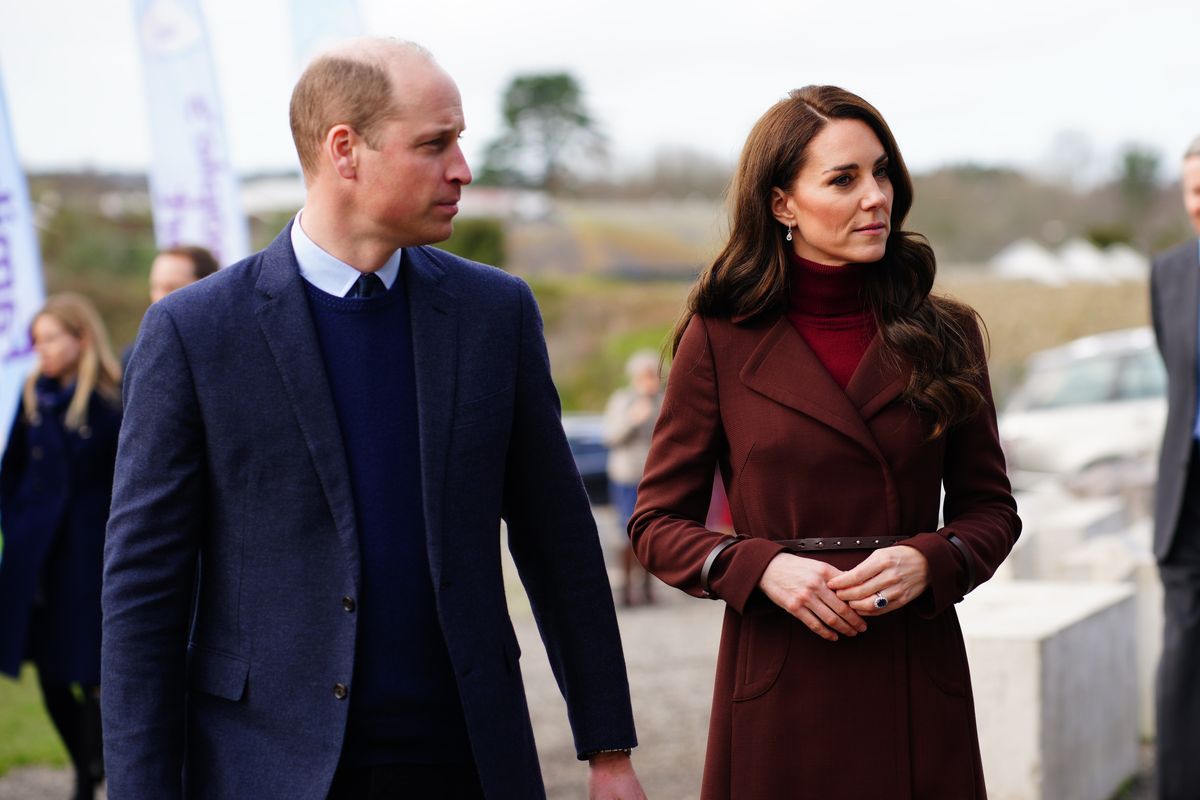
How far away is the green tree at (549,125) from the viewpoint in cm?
6750

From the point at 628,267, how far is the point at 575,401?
41.6 feet

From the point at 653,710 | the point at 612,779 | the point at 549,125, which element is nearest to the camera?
the point at 612,779

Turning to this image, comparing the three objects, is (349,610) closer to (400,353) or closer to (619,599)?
(400,353)

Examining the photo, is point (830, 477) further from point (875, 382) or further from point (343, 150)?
point (343, 150)

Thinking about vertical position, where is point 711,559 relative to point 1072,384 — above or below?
above

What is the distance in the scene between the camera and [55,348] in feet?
22.4

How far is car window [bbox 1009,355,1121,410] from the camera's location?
16812mm

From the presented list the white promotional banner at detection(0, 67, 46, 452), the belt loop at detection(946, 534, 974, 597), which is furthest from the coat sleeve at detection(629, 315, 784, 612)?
the white promotional banner at detection(0, 67, 46, 452)

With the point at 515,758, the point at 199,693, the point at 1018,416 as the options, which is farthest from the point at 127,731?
the point at 1018,416

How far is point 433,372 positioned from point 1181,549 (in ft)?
12.1

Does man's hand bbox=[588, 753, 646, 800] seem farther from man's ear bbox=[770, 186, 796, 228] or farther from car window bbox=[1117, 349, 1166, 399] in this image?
car window bbox=[1117, 349, 1166, 399]

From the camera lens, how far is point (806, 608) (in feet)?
9.43

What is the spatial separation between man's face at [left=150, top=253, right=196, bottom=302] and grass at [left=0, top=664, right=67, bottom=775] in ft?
11.2

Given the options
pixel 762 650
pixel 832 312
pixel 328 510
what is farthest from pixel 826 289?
pixel 328 510
